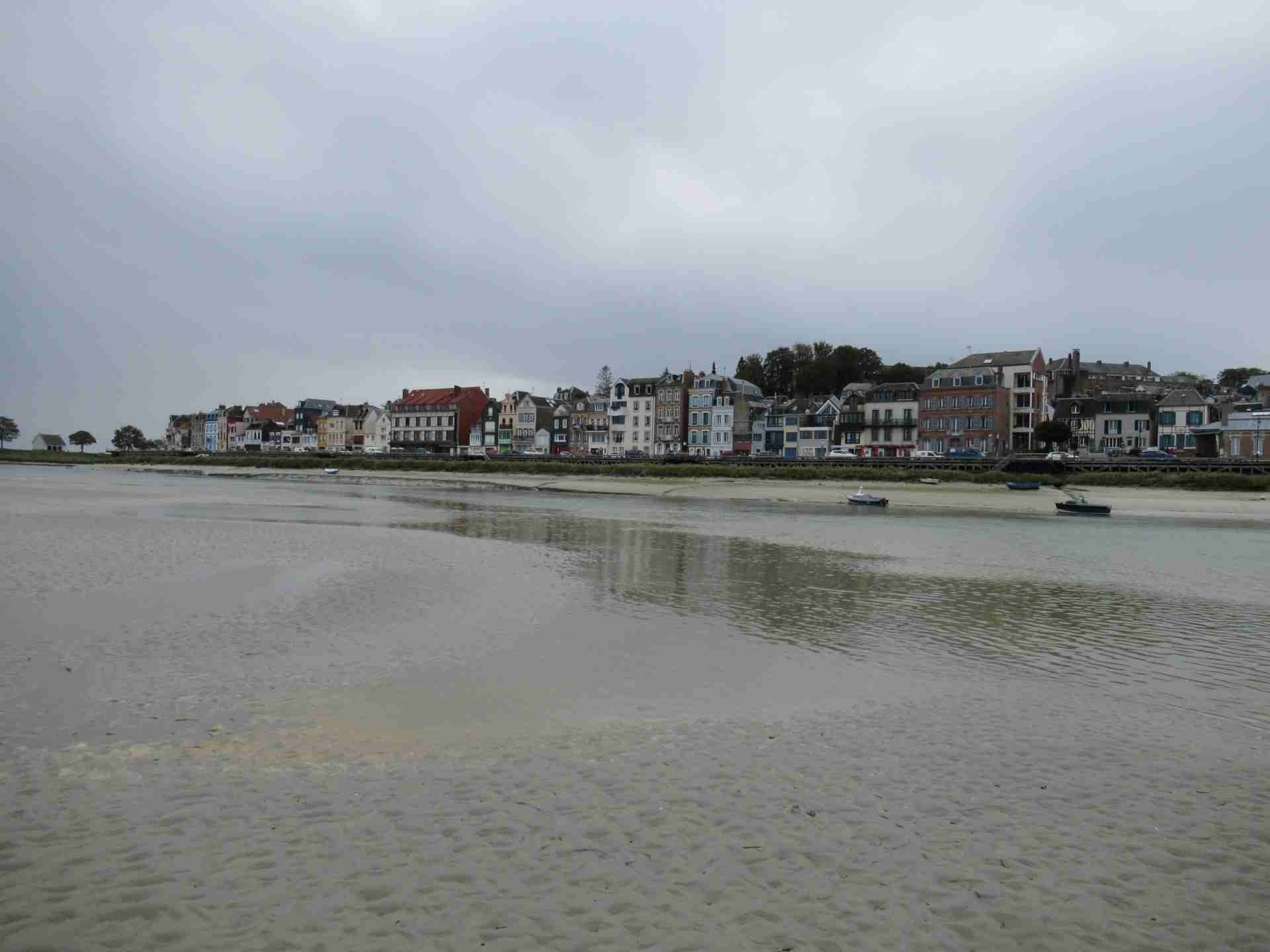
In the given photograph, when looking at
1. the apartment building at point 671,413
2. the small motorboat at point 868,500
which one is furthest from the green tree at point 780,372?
the small motorboat at point 868,500

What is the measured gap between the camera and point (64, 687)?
976 cm

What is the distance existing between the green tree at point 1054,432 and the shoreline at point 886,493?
72.4 feet

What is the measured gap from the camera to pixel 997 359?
299ft

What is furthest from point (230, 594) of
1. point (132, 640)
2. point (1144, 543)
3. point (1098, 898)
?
point (1144, 543)

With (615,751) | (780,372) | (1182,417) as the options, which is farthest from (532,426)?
(615,751)

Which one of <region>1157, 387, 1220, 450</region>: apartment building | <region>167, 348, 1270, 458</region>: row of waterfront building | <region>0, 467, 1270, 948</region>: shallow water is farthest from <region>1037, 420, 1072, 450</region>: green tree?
<region>0, 467, 1270, 948</region>: shallow water

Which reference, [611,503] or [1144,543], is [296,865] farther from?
[611,503]

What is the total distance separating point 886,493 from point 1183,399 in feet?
159

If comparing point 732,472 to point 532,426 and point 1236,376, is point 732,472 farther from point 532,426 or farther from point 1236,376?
point 1236,376

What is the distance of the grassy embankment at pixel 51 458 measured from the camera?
128 metres

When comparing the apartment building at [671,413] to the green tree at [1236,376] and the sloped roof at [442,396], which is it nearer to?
the sloped roof at [442,396]

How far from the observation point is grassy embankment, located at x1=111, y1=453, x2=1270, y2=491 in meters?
58.2

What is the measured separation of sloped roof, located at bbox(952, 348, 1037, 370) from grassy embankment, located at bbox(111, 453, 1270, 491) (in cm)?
2499

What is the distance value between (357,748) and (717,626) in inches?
293
